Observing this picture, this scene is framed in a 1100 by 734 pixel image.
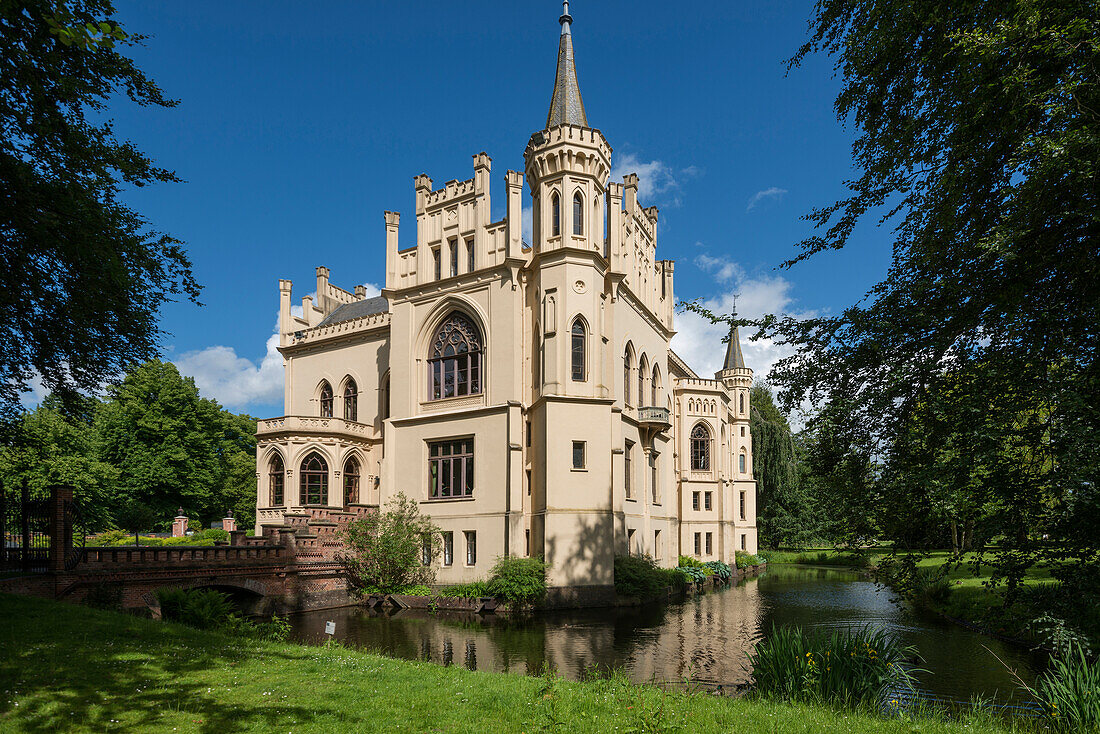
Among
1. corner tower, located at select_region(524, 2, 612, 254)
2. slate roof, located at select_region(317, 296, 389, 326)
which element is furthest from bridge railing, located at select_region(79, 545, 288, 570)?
slate roof, located at select_region(317, 296, 389, 326)

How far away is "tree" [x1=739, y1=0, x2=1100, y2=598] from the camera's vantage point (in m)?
6.39

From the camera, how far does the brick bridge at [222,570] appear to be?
630 inches

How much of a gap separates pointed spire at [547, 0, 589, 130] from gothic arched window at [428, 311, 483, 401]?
8.32 meters

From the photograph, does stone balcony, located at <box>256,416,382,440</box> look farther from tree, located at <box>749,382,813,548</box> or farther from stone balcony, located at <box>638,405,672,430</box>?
tree, located at <box>749,382,813,548</box>

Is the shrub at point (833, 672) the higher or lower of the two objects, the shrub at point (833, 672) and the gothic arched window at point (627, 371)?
the lower

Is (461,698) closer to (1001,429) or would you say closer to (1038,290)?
(1001,429)

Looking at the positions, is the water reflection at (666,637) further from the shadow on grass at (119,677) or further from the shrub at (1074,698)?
the shadow on grass at (119,677)

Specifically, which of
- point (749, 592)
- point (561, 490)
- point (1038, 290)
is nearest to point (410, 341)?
point (561, 490)

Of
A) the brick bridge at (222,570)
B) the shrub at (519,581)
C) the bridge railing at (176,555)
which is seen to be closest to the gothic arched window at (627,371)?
the shrub at (519,581)

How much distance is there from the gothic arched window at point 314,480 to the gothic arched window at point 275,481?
1.10 m

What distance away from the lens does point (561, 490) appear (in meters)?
23.2

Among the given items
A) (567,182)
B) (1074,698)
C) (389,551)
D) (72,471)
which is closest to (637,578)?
(389,551)

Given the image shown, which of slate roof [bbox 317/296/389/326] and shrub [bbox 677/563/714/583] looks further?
slate roof [bbox 317/296/389/326]

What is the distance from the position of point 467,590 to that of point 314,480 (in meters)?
9.97
